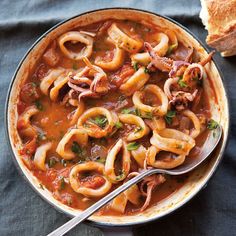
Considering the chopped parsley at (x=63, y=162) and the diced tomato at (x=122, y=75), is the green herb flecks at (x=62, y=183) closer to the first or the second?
the chopped parsley at (x=63, y=162)

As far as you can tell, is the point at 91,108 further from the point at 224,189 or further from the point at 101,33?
the point at 224,189

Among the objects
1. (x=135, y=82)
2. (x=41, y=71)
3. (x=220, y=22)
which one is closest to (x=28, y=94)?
(x=41, y=71)

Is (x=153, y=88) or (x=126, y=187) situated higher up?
(x=153, y=88)

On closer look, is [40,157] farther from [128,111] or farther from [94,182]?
[128,111]

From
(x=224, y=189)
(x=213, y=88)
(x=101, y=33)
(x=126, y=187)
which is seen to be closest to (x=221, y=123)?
(x=213, y=88)

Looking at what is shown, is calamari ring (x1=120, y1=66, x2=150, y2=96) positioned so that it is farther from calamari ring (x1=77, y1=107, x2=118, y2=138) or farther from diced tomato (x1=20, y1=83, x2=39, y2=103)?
diced tomato (x1=20, y1=83, x2=39, y2=103)

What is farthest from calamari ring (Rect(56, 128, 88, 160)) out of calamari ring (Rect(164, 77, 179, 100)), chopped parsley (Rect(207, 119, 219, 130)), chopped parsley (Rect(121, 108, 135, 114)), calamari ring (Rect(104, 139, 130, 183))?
chopped parsley (Rect(207, 119, 219, 130))
